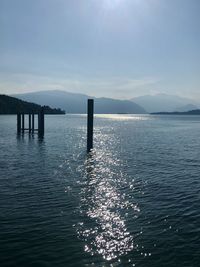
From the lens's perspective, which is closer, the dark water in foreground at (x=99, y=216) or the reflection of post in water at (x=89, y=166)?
the dark water in foreground at (x=99, y=216)

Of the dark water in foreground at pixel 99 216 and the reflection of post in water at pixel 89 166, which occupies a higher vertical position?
the dark water in foreground at pixel 99 216

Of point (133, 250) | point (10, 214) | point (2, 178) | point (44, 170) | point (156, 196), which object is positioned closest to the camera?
point (133, 250)

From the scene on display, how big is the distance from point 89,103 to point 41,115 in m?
20.5

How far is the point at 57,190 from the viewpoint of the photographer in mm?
19953

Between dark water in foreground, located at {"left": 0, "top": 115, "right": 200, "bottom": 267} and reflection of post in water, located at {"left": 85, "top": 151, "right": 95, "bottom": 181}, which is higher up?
dark water in foreground, located at {"left": 0, "top": 115, "right": 200, "bottom": 267}

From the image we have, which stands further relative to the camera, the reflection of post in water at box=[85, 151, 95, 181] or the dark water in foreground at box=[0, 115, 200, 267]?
the reflection of post in water at box=[85, 151, 95, 181]

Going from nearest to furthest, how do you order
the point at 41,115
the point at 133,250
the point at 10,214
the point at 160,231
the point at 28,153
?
1. the point at 133,250
2. the point at 160,231
3. the point at 10,214
4. the point at 28,153
5. the point at 41,115

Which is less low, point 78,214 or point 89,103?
point 89,103

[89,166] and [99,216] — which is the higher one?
[99,216]

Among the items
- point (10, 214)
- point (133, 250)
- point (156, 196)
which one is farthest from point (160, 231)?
point (10, 214)

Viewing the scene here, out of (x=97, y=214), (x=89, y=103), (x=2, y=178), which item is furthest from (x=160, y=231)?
(x=89, y=103)

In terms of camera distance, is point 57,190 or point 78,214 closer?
point 78,214

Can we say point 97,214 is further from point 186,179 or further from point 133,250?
point 186,179

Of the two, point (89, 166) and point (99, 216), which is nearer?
point (99, 216)
